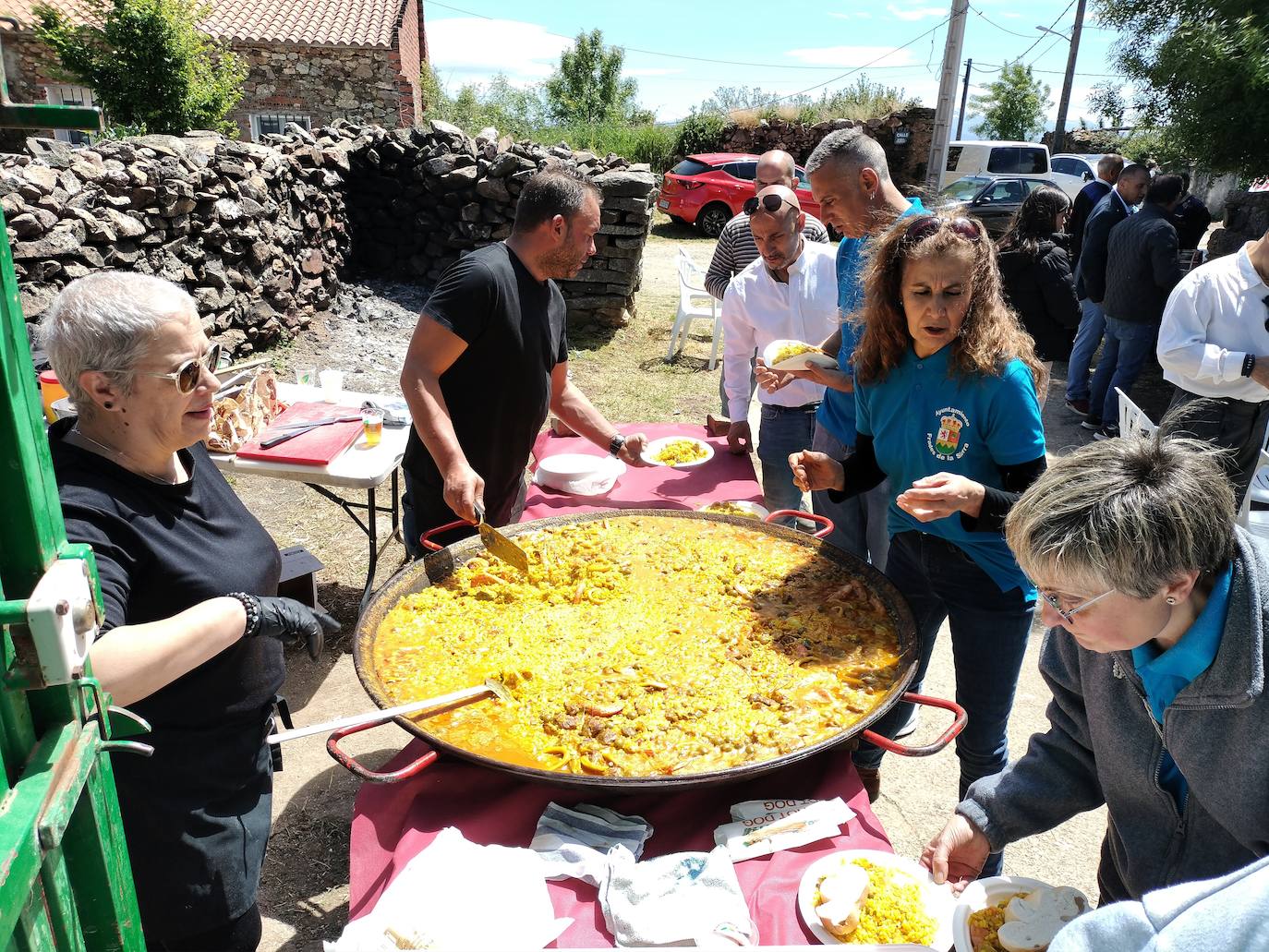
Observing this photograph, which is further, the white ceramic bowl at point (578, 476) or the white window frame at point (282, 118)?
the white window frame at point (282, 118)

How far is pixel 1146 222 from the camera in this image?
6.82 m

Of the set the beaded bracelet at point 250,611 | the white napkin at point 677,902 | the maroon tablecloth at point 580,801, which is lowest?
the maroon tablecloth at point 580,801

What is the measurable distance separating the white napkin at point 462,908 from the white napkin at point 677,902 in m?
0.13

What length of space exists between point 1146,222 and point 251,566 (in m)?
7.37

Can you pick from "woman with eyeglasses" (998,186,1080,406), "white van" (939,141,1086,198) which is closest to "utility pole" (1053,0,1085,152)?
"white van" (939,141,1086,198)

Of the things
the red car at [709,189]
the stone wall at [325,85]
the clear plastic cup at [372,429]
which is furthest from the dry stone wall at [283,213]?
the stone wall at [325,85]

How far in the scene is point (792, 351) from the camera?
11.8 feet

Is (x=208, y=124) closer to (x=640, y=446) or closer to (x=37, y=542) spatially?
(x=640, y=446)

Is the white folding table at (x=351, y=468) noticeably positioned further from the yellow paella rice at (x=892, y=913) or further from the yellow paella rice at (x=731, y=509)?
the yellow paella rice at (x=892, y=913)

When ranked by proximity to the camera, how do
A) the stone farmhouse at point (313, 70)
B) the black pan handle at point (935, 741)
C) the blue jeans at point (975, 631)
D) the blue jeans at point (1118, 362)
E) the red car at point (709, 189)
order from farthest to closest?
the stone farmhouse at point (313, 70) < the red car at point (709, 189) < the blue jeans at point (1118, 362) < the blue jeans at point (975, 631) < the black pan handle at point (935, 741)

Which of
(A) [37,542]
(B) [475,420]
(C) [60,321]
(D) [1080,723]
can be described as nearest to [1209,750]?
(D) [1080,723]

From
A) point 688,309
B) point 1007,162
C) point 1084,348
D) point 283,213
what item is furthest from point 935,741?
point 1007,162

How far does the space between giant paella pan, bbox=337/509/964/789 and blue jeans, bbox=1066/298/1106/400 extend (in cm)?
641

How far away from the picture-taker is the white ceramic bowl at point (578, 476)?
3914mm
